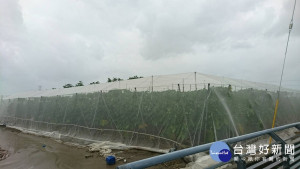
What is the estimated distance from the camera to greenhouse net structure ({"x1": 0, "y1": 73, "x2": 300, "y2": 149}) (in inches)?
281

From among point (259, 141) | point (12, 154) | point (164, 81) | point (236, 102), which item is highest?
point (164, 81)

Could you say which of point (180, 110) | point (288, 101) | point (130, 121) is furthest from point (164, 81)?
point (288, 101)

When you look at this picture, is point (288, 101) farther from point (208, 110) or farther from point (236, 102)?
point (208, 110)

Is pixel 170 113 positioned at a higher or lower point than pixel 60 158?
higher

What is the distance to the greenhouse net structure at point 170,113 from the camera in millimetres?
7141

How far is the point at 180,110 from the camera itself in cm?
794

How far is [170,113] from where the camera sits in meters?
8.30

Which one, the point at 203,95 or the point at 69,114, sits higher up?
the point at 203,95

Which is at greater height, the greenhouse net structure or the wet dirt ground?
the greenhouse net structure

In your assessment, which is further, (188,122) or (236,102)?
(236,102)

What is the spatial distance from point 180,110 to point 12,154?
7.54m

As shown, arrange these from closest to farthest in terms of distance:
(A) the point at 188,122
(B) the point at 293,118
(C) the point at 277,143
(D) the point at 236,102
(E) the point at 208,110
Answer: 1. (C) the point at 277,143
2. (E) the point at 208,110
3. (A) the point at 188,122
4. (D) the point at 236,102
5. (B) the point at 293,118

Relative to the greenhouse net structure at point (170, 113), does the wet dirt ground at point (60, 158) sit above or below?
below

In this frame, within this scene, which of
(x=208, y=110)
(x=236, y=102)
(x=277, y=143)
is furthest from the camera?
(x=236, y=102)
